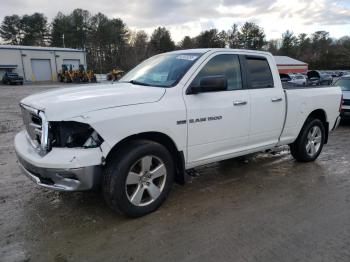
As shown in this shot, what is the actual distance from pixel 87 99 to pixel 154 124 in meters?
0.78

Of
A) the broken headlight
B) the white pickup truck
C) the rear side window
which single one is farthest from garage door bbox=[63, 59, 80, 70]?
the broken headlight

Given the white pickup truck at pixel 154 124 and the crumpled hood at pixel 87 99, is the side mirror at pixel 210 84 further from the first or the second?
the crumpled hood at pixel 87 99

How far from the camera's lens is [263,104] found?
191 inches

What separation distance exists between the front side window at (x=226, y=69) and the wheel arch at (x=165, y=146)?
993 mm

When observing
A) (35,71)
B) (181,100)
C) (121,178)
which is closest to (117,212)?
(121,178)

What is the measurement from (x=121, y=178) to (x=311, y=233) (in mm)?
2142

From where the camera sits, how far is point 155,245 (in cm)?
326

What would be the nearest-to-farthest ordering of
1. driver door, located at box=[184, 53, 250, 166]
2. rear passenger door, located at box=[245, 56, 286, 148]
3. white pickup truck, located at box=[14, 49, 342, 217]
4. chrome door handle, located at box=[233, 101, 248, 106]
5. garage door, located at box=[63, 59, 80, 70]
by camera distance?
1. white pickup truck, located at box=[14, 49, 342, 217]
2. driver door, located at box=[184, 53, 250, 166]
3. chrome door handle, located at box=[233, 101, 248, 106]
4. rear passenger door, located at box=[245, 56, 286, 148]
5. garage door, located at box=[63, 59, 80, 70]

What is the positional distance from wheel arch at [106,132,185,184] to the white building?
50.7m

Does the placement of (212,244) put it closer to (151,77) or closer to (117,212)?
(117,212)

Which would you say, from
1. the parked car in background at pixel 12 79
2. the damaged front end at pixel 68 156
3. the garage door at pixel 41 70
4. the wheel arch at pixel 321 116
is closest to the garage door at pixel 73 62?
the garage door at pixel 41 70

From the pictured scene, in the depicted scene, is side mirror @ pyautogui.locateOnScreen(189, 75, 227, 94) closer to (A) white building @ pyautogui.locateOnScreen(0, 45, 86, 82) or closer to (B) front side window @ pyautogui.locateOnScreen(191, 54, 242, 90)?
(B) front side window @ pyautogui.locateOnScreen(191, 54, 242, 90)

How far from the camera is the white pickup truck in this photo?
129 inches

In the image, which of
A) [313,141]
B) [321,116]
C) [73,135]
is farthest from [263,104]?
[73,135]
